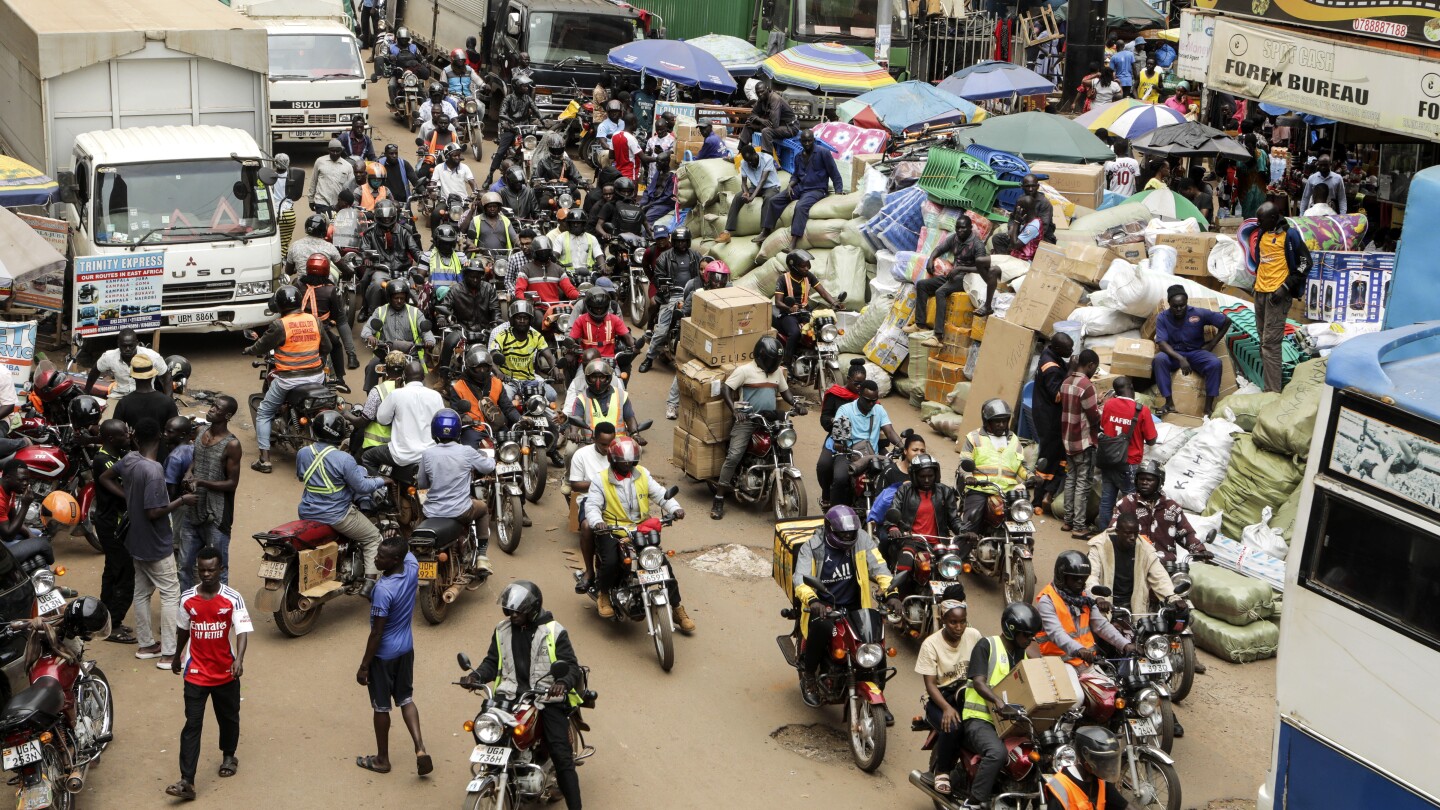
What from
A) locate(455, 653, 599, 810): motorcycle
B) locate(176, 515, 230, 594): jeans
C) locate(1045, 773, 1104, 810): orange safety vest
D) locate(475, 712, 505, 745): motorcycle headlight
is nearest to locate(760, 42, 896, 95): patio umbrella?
locate(176, 515, 230, 594): jeans

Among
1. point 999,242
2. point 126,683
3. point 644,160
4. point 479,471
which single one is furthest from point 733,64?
point 126,683

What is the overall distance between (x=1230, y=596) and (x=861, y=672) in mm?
3485

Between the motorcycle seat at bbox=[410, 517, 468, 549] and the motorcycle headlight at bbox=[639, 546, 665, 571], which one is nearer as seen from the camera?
the motorcycle headlight at bbox=[639, 546, 665, 571]

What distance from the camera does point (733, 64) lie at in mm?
26688

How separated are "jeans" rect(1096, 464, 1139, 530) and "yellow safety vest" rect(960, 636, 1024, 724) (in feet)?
15.1

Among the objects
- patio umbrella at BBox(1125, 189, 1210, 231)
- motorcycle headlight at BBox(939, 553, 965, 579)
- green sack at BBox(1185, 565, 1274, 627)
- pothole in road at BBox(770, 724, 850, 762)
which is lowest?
pothole in road at BBox(770, 724, 850, 762)

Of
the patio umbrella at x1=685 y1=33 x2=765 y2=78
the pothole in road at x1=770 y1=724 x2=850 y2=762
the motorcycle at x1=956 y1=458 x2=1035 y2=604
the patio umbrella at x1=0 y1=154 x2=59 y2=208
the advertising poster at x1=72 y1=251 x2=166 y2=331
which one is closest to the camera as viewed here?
the pothole in road at x1=770 y1=724 x2=850 y2=762

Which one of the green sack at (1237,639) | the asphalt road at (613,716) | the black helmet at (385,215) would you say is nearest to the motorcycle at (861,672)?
the asphalt road at (613,716)

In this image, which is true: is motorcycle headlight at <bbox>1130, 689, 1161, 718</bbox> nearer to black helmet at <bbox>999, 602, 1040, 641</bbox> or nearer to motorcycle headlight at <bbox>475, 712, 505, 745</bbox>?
black helmet at <bbox>999, 602, 1040, 641</bbox>

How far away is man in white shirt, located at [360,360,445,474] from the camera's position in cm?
1131

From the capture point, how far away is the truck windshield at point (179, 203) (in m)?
15.4

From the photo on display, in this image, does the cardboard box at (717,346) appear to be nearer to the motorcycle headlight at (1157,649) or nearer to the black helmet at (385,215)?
the black helmet at (385,215)

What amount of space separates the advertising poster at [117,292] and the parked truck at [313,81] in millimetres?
9013

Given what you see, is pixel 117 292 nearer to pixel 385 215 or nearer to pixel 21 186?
pixel 21 186
